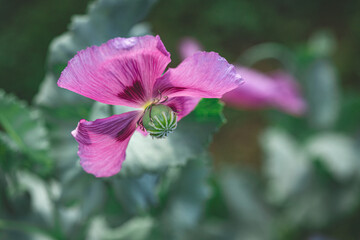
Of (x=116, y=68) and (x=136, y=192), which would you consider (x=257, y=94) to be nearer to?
(x=136, y=192)

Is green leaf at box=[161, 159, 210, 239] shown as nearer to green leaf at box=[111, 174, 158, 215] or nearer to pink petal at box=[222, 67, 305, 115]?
green leaf at box=[111, 174, 158, 215]

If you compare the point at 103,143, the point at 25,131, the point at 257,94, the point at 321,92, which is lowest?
the point at 103,143

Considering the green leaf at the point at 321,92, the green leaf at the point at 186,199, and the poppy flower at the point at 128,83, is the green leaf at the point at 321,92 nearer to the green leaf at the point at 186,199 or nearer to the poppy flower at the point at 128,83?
the green leaf at the point at 186,199

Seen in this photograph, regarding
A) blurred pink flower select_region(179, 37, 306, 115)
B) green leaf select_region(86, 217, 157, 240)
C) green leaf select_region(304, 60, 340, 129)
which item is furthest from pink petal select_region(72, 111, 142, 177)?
green leaf select_region(304, 60, 340, 129)

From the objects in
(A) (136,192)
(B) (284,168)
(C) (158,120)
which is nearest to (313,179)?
(B) (284,168)

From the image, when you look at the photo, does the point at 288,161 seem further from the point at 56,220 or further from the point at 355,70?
the point at 355,70

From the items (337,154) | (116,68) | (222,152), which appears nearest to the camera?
(116,68)
